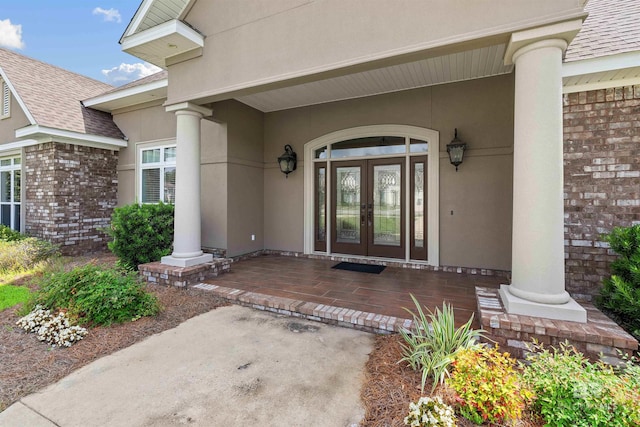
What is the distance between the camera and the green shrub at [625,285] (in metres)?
2.90

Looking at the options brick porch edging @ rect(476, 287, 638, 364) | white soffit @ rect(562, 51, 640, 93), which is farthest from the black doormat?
white soffit @ rect(562, 51, 640, 93)

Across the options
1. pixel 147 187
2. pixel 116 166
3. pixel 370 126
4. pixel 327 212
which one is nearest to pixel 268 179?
pixel 327 212

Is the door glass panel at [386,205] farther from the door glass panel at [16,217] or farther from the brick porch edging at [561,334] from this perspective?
the door glass panel at [16,217]

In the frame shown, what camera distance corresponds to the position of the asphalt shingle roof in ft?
11.7

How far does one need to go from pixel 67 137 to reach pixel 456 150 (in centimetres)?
909

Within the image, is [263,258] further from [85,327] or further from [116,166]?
[116,166]

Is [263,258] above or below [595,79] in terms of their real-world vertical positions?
below

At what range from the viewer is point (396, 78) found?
5383mm

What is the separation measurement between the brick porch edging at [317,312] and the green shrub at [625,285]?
210cm

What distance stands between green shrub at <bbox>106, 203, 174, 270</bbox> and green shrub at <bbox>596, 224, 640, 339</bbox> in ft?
22.2

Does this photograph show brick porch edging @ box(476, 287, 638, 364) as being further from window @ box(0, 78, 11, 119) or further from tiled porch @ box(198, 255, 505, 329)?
window @ box(0, 78, 11, 119)

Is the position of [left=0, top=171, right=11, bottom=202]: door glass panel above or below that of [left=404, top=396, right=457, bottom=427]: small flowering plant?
above

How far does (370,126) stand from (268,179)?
286cm

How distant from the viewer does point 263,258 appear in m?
6.96
